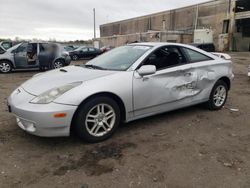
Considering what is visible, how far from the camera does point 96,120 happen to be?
3.67 meters

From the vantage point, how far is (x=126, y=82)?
384cm

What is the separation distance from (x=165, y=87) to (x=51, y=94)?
1.84 metres

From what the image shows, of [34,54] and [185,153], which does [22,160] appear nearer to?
[185,153]

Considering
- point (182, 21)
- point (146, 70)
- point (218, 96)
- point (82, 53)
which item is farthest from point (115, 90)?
point (182, 21)

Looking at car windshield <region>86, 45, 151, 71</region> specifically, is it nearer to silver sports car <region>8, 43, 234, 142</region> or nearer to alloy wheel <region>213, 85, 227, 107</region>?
silver sports car <region>8, 43, 234, 142</region>

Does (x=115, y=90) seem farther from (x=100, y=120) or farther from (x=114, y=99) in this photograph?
(x=100, y=120)

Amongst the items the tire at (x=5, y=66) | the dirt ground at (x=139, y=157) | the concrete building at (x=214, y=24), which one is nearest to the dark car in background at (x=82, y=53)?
the tire at (x=5, y=66)

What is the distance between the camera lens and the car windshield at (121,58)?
419 centimetres

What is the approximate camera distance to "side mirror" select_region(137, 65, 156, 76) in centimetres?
394

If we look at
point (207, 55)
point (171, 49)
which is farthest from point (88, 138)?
point (207, 55)

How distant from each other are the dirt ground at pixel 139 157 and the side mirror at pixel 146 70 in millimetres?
941

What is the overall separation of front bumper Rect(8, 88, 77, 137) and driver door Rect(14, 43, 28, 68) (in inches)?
372

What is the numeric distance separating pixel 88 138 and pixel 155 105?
4.12 ft

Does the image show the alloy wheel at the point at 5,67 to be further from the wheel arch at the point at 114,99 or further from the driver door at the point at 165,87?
the wheel arch at the point at 114,99
